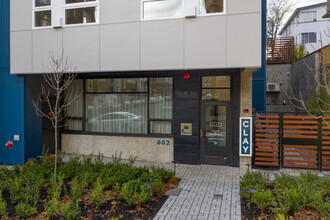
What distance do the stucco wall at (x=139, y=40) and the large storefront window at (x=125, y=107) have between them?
1.70m

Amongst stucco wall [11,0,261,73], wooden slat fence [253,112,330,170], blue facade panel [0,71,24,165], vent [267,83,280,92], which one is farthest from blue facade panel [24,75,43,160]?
vent [267,83,280,92]

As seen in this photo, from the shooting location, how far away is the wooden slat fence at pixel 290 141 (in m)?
8.21

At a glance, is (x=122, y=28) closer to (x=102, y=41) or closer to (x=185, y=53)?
(x=102, y=41)

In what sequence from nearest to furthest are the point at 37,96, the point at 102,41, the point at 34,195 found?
the point at 34,195, the point at 102,41, the point at 37,96

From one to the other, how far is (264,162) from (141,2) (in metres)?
6.40

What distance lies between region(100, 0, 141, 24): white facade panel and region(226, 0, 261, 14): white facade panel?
2784 millimetres

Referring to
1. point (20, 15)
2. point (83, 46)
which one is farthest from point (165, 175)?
point (20, 15)

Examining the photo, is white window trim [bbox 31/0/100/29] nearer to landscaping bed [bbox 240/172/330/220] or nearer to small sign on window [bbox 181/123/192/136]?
small sign on window [bbox 181/123/192/136]

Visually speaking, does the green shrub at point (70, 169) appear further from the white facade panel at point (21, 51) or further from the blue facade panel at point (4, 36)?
the blue facade panel at point (4, 36)

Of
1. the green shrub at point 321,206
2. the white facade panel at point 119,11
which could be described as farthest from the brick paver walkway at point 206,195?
the white facade panel at point 119,11

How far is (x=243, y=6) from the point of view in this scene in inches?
292

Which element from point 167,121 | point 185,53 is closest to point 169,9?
point 185,53

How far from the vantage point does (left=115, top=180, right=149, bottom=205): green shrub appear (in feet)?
17.8

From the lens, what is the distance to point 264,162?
28.4ft
